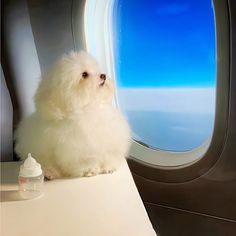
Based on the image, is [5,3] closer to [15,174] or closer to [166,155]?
[15,174]

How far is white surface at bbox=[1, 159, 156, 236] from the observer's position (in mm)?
765

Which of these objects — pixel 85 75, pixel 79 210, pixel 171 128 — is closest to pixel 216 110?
pixel 171 128

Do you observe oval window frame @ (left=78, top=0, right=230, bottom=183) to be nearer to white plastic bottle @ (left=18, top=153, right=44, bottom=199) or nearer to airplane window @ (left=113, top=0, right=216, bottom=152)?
airplane window @ (left=113, top=0, right=216, bottom=152)

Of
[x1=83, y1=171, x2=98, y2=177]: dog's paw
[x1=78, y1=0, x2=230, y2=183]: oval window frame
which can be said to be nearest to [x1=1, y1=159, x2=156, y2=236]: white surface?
[x1=83, y1=171, x2=98, y2=177]: dog's paw

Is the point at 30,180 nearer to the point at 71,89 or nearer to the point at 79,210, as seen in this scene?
the point at 79,210

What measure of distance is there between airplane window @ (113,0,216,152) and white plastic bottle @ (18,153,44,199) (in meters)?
0.79

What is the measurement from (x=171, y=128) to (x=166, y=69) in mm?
292

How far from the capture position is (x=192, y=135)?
5.08ft

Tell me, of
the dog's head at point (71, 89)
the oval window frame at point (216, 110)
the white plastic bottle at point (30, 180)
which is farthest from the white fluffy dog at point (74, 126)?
the oval window frame at point (216, 110)

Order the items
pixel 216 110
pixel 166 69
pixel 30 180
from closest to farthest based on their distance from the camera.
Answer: pixel 30 180 < pixel 216 110 < pixel 166 69

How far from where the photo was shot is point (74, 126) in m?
1.08

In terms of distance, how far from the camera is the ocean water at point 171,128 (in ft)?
4.91

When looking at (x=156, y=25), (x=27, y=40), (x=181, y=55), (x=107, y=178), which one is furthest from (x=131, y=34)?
(x=107, y=178)

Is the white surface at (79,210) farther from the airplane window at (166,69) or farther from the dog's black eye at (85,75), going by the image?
the airplane window at (166,69)
